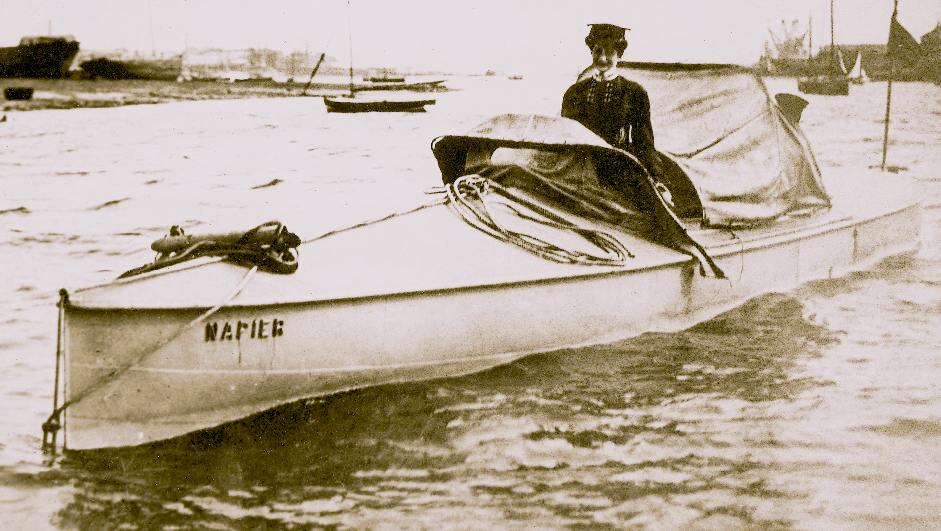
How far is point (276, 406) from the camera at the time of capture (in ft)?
16.5

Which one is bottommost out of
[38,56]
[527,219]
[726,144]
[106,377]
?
[106,377]

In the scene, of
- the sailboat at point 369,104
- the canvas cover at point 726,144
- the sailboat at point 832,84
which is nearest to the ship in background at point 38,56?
the sailboat at point 369,104

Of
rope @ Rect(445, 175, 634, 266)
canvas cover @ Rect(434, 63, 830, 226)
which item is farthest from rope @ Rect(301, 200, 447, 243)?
canvas cover @ Rect(434, 63, 830, 226)

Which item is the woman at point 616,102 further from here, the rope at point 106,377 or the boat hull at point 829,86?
the boat hull at point 829,86

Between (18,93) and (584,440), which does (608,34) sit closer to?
(584,440)

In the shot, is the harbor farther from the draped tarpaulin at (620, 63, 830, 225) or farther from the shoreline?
the shoreline

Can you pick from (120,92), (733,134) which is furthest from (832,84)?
(733,134)

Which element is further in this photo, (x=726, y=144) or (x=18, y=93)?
(x=18, y=93)

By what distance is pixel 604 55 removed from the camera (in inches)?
267

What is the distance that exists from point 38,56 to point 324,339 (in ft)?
130

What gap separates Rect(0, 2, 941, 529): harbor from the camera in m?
4.35

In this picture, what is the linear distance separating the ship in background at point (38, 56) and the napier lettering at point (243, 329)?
3382cm

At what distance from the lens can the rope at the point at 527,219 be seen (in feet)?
19.9

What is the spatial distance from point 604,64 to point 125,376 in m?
4.43
